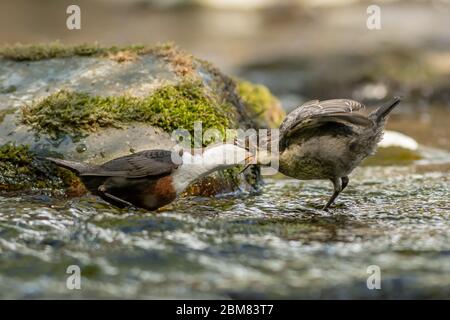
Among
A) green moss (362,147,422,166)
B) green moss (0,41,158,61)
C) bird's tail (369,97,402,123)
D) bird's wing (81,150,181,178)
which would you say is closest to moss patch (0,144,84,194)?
bird's wing (81,150,181,178)

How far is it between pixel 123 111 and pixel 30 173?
1.02m

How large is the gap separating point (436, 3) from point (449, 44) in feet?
13.7

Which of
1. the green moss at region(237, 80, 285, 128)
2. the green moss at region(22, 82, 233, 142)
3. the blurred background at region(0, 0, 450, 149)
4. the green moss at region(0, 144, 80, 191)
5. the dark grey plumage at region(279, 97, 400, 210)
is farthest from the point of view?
Answer: the blurred background at region(0, 0, 450, 149)

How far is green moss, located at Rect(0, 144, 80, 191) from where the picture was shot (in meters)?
6.59

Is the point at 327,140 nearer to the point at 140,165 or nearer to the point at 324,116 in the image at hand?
the point at 324,116

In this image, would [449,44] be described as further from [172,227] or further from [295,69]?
[172,227]

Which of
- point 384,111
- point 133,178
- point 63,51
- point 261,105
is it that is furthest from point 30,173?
point 261,105

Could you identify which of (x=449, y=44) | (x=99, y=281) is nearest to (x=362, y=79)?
(x=449, y=44)

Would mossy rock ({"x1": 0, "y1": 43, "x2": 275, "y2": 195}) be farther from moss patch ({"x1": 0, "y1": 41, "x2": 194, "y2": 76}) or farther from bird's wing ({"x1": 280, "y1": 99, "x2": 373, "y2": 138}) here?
bird's wing ({"x1": 280, "y1": 99, "x2": 373, "y2": 138})

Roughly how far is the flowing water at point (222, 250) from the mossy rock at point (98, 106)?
0.54 m

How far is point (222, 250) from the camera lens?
4.84 meters

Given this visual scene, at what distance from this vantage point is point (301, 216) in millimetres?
6105

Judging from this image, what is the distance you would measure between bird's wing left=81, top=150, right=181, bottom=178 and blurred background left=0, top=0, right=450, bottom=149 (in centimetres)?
549

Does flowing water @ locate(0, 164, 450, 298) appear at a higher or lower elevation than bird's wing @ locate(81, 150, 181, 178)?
lower
